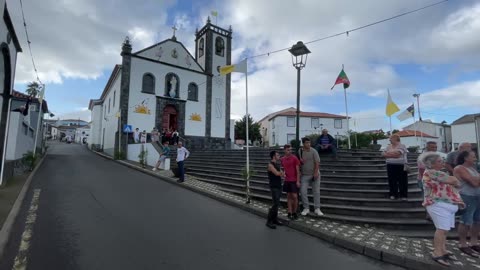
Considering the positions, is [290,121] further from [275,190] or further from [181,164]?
[275,190]

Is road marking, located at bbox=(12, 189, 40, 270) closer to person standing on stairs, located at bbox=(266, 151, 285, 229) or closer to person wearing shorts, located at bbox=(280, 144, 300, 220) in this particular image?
person standing on stairs, located at bbox=(266, 151, 285, 229)

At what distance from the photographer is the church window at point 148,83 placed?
24.6 metres

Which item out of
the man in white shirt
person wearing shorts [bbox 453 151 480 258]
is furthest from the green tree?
person wearing shorts [bbox 453 151 480 258]

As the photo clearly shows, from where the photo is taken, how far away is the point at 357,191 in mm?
7848

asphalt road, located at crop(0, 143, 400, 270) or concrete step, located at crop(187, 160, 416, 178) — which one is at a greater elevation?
concrete step, located at crop(187, 160, 416, 178)

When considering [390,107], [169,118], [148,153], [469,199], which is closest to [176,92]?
[169,118]

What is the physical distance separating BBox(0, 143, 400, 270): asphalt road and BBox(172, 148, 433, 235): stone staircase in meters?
1.67

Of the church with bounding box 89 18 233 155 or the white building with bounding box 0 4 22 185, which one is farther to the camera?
the church with bounding box 89 18 233 155

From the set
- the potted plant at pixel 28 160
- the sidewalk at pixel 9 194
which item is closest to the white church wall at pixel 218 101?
the potted plant at pixel 28 160

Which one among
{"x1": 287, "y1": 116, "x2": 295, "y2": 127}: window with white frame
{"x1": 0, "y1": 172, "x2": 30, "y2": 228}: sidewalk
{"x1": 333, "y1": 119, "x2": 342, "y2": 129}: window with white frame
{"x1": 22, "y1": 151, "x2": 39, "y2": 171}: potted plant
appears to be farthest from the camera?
{"x1": 333, "y1": 119, "x2": 342, "y2": 129}: window with white frame

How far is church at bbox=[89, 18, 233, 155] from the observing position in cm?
2352

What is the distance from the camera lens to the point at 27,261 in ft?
13.0

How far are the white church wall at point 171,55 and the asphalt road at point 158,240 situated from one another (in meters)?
19.1

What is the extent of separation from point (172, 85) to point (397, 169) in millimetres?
22010
